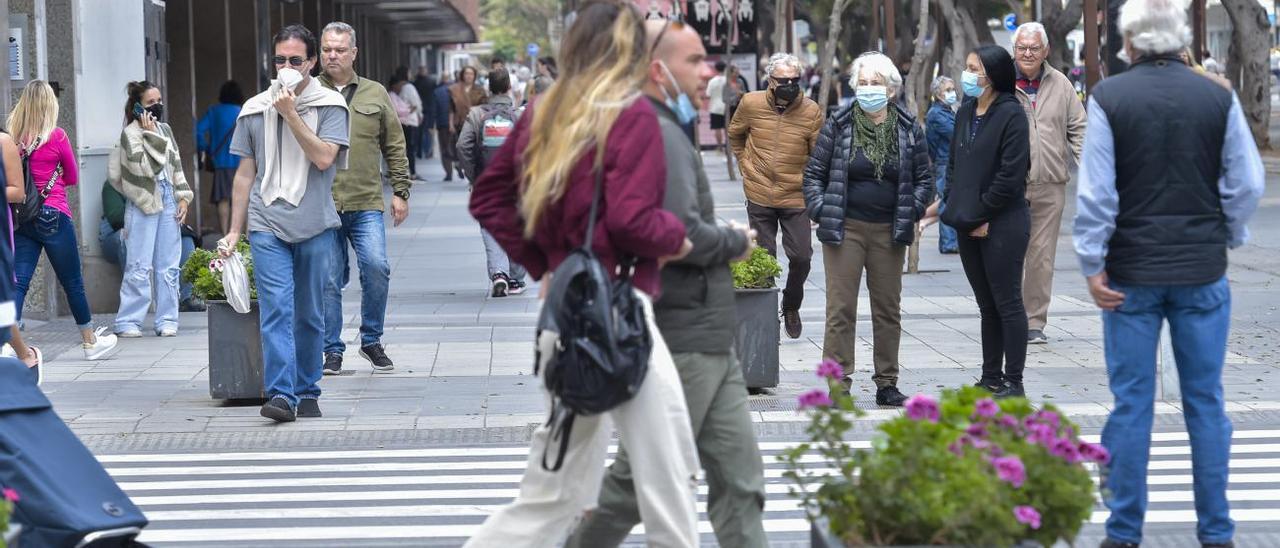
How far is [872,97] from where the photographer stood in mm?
8836

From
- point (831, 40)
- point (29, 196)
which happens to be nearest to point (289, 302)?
point (29, 196)

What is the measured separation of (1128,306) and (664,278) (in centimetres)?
168

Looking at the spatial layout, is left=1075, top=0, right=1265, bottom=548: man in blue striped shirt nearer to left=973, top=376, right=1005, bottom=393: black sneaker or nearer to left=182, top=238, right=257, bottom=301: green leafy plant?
left=973, top=376, right=1005, bottom=393: black sneaker

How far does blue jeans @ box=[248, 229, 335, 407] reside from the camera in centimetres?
854

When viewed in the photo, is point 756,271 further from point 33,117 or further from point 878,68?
point 33,117

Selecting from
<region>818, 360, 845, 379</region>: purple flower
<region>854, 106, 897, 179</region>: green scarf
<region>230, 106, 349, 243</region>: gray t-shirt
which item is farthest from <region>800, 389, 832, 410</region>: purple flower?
<region>854, 106, 897, 179</region>: green scarf

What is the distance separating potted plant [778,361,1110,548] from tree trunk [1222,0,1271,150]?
31.0m

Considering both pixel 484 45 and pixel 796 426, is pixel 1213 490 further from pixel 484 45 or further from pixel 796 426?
pixel 484 45

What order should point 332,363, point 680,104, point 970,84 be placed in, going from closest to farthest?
point 680,104, point 970,84, point 332,363

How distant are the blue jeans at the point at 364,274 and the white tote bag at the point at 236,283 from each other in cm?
97

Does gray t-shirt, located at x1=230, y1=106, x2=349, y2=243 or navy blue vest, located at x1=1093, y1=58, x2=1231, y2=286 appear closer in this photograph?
navy blue vest, located at x1=1093, y1=58, x2=1231, y2=286

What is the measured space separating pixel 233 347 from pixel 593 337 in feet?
17.4

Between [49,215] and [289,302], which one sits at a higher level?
[49,215]

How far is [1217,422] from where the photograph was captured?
577 centimetres
